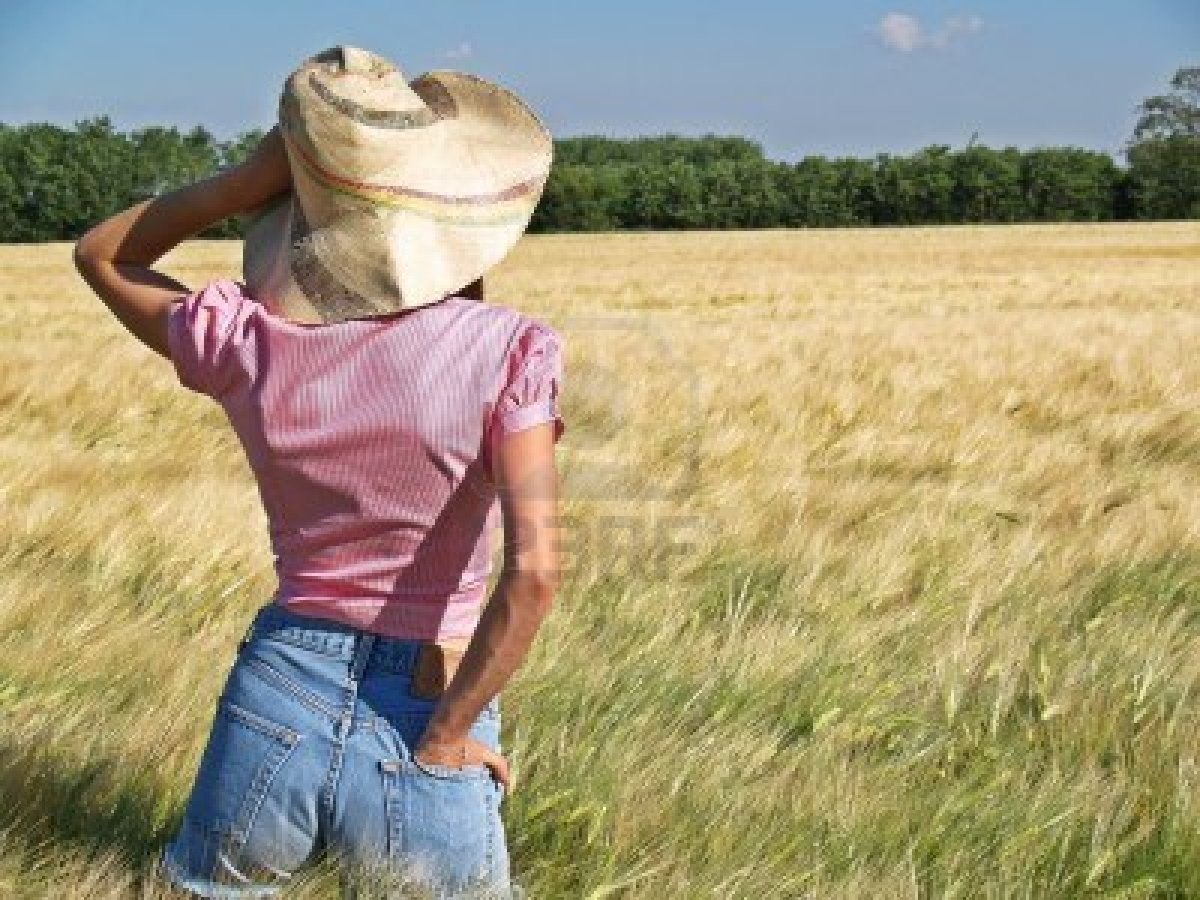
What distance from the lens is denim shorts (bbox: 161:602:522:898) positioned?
1269 millimetres

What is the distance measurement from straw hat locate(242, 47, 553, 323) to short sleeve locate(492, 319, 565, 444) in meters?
0.07

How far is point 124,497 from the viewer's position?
3.13 m

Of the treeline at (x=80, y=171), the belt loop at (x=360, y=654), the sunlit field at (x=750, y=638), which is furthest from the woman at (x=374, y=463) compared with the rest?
the treeline at (x=80, y=171)

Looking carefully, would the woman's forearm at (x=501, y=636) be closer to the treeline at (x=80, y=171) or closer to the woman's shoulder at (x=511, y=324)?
the woman's shoulder at (x=511, y=324)

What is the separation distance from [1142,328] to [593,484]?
551cm

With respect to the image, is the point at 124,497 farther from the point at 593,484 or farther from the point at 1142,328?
the point at 1142,328

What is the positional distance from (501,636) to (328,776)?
7.5 inches

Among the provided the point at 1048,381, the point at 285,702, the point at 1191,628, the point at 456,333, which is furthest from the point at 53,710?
the point at 1048,381

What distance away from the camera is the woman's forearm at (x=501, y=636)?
47.8 inches

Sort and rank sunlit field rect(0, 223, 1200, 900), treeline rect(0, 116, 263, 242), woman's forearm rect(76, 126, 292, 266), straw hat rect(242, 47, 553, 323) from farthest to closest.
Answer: treeline rect(0, 116, 263, 242), sunlit field rect(0, 223, 1200, 900), woman's forearm rect(76, 126, 292, 266), straw hat rect(242, 47, 553, 323)

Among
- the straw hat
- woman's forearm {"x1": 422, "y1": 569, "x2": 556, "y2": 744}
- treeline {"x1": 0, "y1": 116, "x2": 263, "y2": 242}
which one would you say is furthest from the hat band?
treeline {"x1": 0, "y1": 116, "x2": 263, "y2": 242}

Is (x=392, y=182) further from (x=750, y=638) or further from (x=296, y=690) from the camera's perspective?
(x=750, y=638)

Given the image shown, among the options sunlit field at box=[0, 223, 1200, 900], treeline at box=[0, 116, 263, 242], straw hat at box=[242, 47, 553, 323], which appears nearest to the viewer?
straw hat at box=[242, 47, 553, 323]

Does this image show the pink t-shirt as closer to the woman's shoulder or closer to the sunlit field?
the woman's shoulder
